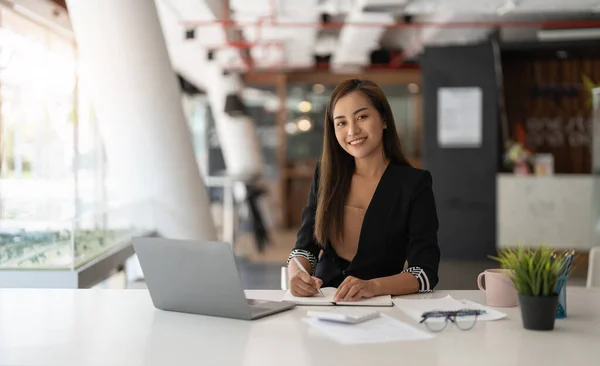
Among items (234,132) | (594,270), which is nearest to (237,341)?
(594,270)

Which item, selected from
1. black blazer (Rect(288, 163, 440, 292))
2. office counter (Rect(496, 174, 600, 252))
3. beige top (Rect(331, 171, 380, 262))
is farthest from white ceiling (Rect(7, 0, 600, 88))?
black blazer (Rect(288, 163, 440, 292))

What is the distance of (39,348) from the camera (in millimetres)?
1841

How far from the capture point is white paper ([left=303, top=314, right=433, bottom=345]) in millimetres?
1885

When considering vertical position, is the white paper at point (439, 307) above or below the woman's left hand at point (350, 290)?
below

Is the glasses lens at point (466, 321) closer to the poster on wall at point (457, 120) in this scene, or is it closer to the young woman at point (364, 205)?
the young woman at point (364, 205)

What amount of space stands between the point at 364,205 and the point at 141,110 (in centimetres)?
380

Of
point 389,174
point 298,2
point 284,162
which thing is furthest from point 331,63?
point 389,174

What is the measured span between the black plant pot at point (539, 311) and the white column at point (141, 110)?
4.74 metres

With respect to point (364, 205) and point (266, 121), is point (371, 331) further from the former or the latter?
point (266, 121)

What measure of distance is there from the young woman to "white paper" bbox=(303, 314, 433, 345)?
62 cm

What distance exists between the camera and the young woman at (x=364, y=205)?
2.81 m

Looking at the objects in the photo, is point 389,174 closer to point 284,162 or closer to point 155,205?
point 155,205

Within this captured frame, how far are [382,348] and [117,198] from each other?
536cm

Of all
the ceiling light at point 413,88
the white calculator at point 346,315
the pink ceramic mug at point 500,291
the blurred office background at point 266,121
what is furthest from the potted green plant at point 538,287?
the ceiling light at point 413,88
